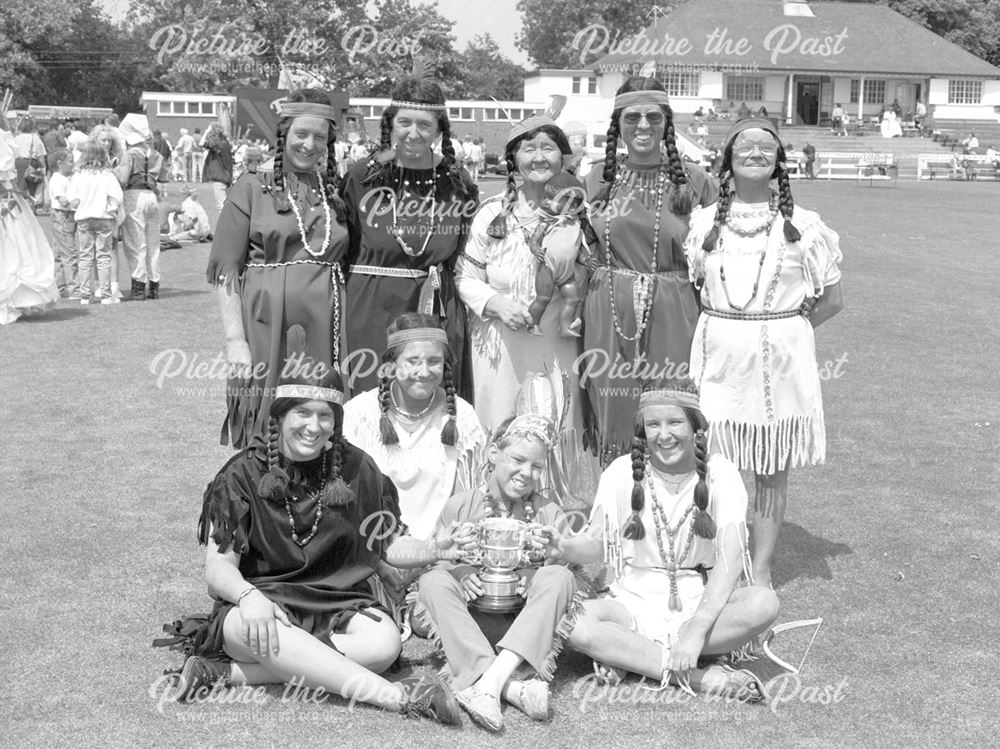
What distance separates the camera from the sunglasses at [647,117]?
17.3 ft

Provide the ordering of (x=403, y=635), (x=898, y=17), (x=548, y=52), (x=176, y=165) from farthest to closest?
(x=548, y=52) → (x=898, y=17) → (x=176, y=165) → (x=403, y=635)

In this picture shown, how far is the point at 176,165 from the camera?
117 ft

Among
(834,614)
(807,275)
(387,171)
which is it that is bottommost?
(834,614)

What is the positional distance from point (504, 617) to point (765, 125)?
218 cm

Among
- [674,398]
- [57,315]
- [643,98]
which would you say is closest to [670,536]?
[674,398]

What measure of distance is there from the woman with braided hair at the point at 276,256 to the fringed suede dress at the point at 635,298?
1.14 m

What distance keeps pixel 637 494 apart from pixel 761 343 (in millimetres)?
926

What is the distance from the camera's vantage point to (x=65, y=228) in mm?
13750

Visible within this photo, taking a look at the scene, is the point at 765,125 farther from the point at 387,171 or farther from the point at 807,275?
the point at 387,171

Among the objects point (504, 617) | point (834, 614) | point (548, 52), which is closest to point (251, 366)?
point (504, 617)

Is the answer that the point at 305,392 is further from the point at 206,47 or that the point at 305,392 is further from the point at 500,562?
the point at 206,47

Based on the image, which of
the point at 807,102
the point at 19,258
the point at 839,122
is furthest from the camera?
the point at 807,102

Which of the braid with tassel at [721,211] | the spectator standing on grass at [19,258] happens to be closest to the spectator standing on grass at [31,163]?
the spectator standing on grass at [19,258]

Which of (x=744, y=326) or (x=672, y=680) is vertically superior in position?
(x=744, y=326)
